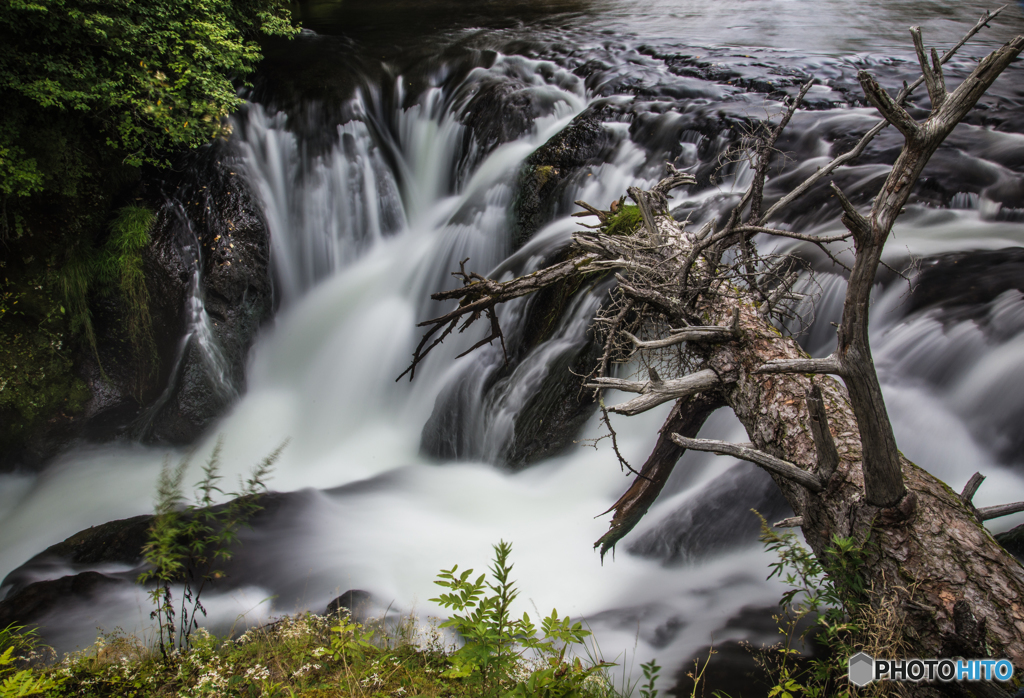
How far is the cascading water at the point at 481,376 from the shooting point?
162 inches

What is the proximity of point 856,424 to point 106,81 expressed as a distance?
24.8 feet

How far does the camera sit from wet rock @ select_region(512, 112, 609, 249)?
6.77m

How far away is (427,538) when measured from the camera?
4.93m

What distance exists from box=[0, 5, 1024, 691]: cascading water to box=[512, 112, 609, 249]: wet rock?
0.13 meters

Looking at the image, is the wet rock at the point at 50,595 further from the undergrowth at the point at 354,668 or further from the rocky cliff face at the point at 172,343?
the rocky cliff face at the point at 172,343

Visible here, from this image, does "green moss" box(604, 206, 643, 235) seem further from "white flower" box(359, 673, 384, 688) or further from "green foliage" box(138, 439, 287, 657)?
"white flower" box(359, 673, 384, 688)

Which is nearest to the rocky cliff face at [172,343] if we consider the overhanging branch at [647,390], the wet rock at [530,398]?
the wet rock at [530,398]

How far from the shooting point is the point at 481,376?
577 cm

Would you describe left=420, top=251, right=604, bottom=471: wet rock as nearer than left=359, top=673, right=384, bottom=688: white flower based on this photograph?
No

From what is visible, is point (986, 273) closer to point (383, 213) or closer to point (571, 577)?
point (571, 577)

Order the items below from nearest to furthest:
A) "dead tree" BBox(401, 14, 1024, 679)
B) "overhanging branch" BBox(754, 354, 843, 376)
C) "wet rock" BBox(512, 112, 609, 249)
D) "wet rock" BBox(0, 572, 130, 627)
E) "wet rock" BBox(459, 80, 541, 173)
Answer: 1. "dead tree" BBox(401, 14, 1024, 679)
2. "overhanging branch" BBox(754, 354, 843, 376)
3. "wet rock" BBox(0, 572, 130, 627)
4. "wet rock" BBox(512, 112, 609, 249)
5. "wet rock" BBox(459, 80, 541, 173)

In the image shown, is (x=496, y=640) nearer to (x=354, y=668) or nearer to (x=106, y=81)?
(x=354, y=668)

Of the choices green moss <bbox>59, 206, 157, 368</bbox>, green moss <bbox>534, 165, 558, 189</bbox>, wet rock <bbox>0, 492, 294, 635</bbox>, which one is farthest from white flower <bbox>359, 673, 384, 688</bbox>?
green moss <bbox>59, 206, 157, 368</bbox>

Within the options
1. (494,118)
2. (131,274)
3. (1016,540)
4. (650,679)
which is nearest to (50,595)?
(131,274)
